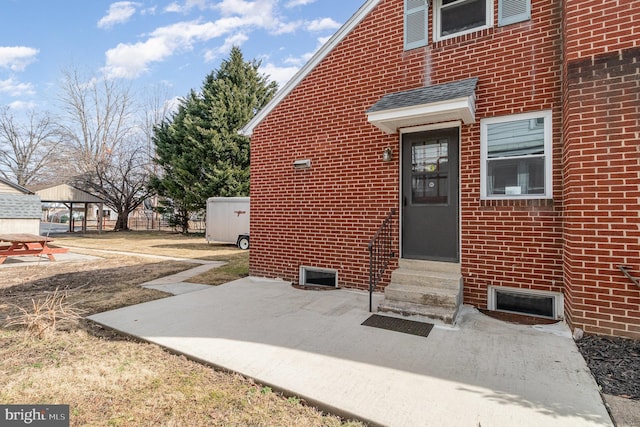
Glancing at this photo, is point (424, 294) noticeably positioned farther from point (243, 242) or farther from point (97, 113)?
point (97, 113)

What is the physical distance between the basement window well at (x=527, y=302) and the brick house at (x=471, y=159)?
0.02 metres

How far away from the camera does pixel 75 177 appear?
24891 millimetres

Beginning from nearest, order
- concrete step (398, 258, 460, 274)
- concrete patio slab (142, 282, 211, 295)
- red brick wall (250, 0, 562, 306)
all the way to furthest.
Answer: red brick wall (250, 0, 562, 306) → concrete step (398, 258, 460, 274) → concrete patio slab (142, 282, 211, 295)

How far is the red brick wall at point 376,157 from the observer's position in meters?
4.39

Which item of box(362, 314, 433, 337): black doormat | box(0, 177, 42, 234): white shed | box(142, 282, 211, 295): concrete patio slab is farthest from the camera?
box(0, 177, 42, 234): white shed

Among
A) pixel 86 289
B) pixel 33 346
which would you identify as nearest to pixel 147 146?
pixel 86 289

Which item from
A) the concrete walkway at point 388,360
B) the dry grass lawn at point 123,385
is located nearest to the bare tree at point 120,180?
the dry grass lawn at point 123,385

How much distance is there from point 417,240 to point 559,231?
1.94 metres

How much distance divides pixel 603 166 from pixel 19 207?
1777 centimetres

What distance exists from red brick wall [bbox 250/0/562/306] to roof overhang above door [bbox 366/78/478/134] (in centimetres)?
30

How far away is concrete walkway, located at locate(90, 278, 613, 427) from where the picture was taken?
7.49 feet

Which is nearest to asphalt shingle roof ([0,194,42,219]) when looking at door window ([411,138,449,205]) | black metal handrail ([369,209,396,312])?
black metal handrail ([369,209,396,312])

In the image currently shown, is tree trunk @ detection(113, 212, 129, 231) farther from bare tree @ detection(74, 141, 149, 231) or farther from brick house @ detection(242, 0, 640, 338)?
brick house @ detection(242, 0, 640, 338)

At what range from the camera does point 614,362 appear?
9.84 ft
